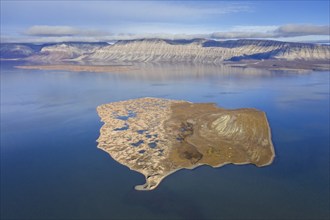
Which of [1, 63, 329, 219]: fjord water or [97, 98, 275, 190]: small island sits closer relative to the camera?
[1, 63, 329, 219]: fjord water

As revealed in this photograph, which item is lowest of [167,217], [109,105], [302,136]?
[167,217]

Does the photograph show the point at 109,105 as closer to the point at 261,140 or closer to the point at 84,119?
the point at 84,119

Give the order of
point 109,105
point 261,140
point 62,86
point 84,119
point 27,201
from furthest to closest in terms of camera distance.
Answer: point 62,86 < point 109,105 < point 84,119 < point 261,140 < point 27,201

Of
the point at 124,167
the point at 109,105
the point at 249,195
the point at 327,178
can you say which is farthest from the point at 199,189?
the point at 109,105

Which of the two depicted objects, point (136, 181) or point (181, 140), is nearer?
point (136, 181)

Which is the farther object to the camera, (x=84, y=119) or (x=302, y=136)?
(x=84, y=119)

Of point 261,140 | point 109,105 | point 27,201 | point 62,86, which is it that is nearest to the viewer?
point 27,201

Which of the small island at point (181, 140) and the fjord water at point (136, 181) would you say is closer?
the fjord water at point (136, 181)

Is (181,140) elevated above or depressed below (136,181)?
above
